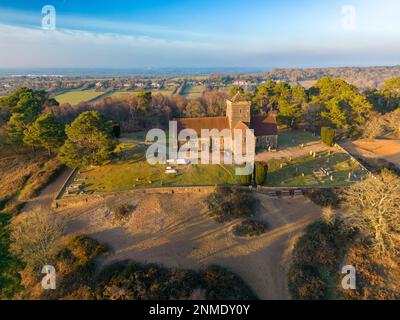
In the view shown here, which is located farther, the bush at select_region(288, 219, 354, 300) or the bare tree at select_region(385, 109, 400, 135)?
the bare tree at select_region(385, 109, 400, 135)

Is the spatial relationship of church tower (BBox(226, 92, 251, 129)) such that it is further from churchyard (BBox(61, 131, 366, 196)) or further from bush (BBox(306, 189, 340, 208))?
bush (BBox(306, 189, 340, 208))

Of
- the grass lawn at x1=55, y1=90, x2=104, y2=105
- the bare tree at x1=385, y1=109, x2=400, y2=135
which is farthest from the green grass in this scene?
the bare tree at x1=385, y1=109, x2=400, y2=135

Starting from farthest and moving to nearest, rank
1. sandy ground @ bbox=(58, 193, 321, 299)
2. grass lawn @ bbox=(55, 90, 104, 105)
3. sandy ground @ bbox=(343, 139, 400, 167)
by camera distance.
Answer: grass lawn @ bbox=(55, 90, 104, 105)
sandy ground @ bbox=(343, 139, 400, 167)
sandy ground @ bbox=(58, 193, 321, 299)

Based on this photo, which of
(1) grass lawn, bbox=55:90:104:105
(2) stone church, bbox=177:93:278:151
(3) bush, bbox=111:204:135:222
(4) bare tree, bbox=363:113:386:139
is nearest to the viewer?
(3) bush, bbox=111:204:135:222

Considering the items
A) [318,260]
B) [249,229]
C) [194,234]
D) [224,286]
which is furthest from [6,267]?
[318,260]

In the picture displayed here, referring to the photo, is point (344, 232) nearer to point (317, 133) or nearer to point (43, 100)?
point (317, 133)
